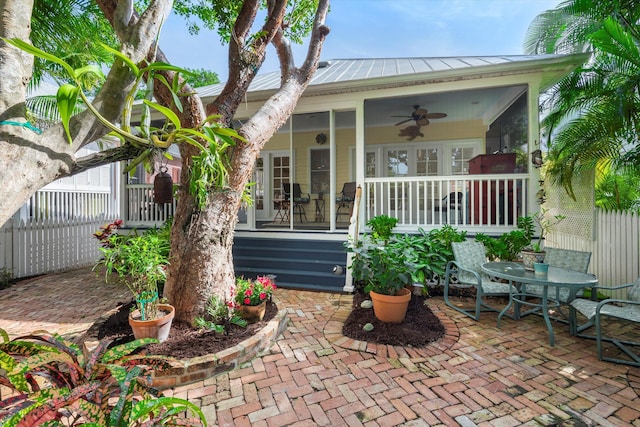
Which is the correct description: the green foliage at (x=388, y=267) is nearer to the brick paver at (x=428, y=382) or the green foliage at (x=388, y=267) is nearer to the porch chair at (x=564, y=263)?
the brick paver at (x=428, y=382)

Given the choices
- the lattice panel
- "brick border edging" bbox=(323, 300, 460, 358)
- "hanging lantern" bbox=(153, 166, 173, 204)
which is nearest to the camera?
"brick border edging" bbox=(323, 300, 460, 358)

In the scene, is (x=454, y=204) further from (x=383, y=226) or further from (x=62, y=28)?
(x=62, y=28)

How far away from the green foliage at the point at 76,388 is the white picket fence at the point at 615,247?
5449 mm

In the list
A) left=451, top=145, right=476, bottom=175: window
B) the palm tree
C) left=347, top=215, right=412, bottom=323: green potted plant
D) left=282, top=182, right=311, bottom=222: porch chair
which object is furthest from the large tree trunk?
left=451, top=145, right=476, bottom=175: window

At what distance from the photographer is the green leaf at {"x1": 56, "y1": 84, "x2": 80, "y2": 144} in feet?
3.91

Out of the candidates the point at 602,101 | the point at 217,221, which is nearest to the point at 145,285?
the point at 217,221

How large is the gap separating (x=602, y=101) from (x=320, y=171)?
242 inches

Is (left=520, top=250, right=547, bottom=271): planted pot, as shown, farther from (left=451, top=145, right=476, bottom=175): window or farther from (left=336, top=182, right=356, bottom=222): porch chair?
(left=451, top=145, right=476, bottom=175): window

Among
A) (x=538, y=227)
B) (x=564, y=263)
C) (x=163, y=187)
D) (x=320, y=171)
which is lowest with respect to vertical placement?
(x=564, y=263)

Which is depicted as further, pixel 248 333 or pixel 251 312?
pixel 251 312

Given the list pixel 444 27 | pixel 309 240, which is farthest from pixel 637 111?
pixel 444 27

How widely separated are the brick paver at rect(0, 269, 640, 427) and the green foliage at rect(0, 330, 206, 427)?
2.91 feet

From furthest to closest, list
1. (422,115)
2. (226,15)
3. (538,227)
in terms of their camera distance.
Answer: (422,115)
(226,15)
(538,227)

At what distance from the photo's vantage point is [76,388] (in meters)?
1.21
